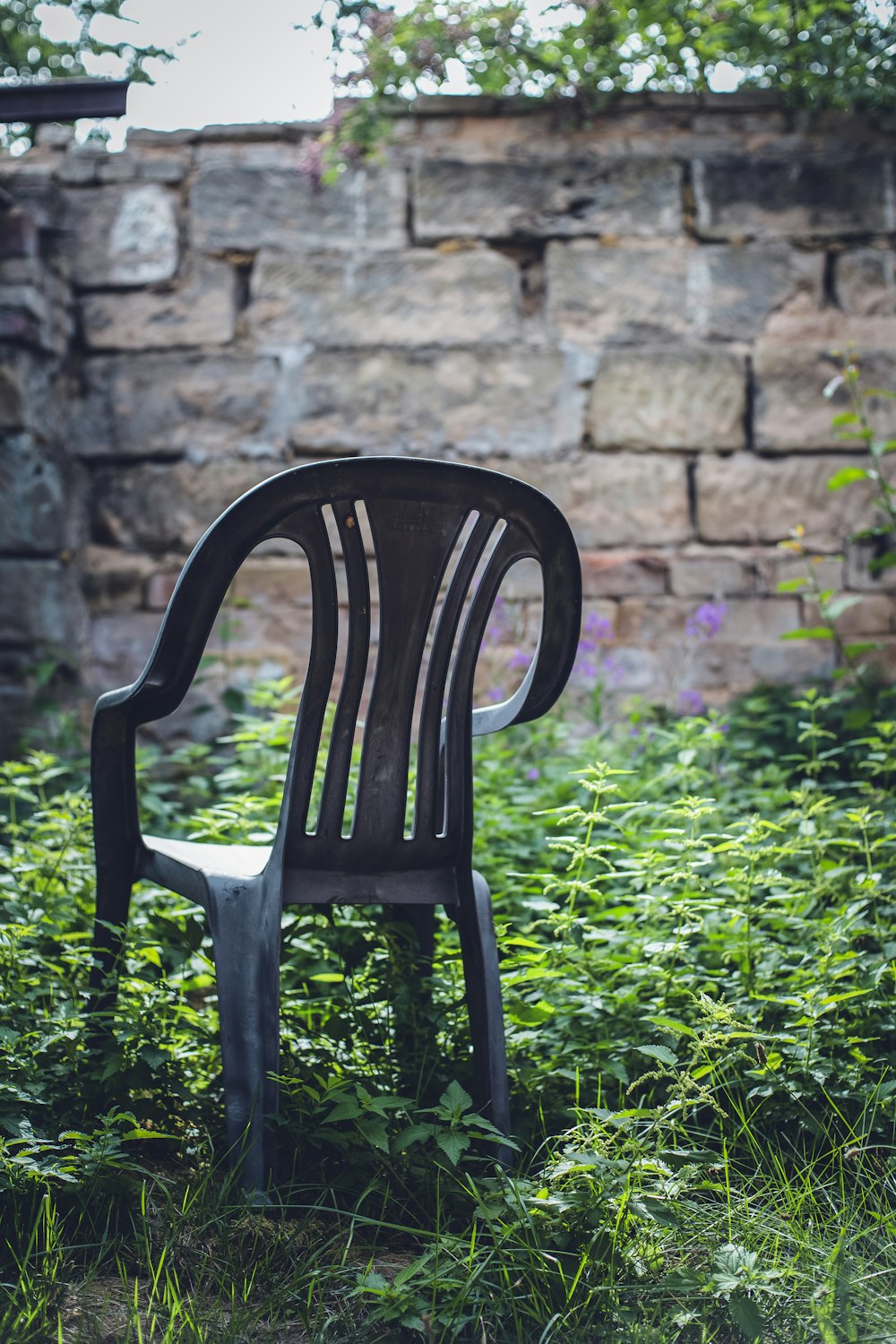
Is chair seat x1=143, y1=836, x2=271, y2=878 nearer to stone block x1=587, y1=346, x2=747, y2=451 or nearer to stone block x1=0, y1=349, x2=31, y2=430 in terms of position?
stone block x1=0, y1=349, x2=31, y2=430

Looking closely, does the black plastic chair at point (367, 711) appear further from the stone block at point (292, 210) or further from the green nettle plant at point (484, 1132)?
the stone block at point (292, 210)

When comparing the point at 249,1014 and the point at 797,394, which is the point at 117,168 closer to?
the point at 797,394

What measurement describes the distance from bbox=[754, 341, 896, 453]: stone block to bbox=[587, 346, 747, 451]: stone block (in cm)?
8

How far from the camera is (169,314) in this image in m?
3.98

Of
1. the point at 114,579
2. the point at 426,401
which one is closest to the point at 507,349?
the point at 426,401

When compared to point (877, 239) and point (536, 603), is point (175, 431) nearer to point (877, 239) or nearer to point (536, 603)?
point (536, 603)

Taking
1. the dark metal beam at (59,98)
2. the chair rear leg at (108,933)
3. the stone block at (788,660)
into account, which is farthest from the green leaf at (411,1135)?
the stone block at (788,660)

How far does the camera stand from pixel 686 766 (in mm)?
2639

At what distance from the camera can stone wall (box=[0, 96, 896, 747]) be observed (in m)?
3.96

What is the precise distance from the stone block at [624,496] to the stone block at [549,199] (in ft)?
2.91

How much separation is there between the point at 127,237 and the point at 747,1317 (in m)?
3.97

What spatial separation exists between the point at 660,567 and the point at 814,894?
2016 mm

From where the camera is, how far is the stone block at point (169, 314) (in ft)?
13.1

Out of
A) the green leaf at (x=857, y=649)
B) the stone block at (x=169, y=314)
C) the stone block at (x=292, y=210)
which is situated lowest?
the green leaf at (x=857, y=649)
